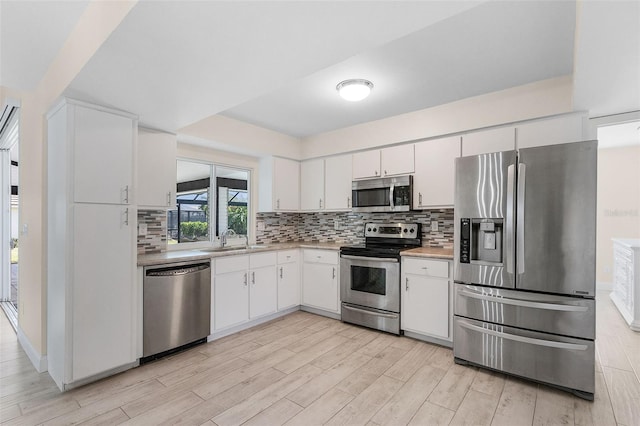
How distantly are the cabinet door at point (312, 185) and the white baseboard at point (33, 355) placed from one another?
3131 mm

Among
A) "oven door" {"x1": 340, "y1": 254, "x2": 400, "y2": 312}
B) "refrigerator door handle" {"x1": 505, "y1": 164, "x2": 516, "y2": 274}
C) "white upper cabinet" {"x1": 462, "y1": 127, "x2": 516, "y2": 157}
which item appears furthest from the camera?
"oven door" {"x1": 340, "y1": 254, "x2": 400, "y2": 312}

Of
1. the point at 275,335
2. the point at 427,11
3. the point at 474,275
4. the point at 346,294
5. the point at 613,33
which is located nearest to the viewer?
the point at 427,11

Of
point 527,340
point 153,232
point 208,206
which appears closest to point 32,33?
point 153,232

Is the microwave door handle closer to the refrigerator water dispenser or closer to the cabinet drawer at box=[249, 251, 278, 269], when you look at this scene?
the refrigerator water dispenser

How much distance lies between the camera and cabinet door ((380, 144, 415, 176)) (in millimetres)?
3508

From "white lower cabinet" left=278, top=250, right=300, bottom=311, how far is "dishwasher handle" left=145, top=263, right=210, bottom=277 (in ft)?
3.47

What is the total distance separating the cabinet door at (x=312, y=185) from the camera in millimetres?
4324

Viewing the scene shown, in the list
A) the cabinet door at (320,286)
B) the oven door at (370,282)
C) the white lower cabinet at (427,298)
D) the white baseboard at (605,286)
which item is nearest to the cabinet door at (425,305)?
the white lower cabinet at (427,298)

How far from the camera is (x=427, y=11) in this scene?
1367 mm

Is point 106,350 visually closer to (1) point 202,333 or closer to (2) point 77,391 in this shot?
(2) point 77,391

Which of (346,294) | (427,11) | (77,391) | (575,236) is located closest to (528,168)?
(575,236)

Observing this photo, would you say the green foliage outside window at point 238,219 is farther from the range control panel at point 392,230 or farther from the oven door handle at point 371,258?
the range control panel at point 392,230

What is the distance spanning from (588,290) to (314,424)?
205cm

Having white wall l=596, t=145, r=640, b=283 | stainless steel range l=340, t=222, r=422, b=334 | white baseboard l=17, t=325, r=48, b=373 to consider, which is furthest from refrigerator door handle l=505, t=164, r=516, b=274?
Answer: white wall l=596, t=145, r=640, b=283
